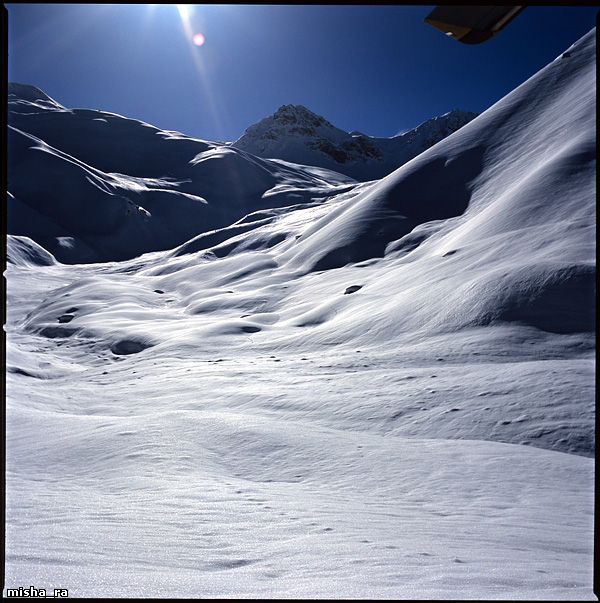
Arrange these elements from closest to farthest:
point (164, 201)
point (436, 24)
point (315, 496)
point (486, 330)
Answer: point (436, 24)
point (315, 496)
point (486, 330)
point (164, 201)

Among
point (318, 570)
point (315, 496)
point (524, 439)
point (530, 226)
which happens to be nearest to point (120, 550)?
point (318, 570)

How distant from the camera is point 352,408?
5.81 m

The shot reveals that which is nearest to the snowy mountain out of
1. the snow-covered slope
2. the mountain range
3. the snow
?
the snow-covered slope

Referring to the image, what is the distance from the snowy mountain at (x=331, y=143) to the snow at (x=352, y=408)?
270ft

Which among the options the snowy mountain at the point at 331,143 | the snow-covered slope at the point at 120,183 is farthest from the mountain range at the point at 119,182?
the snowy mountain at the point at 331,143

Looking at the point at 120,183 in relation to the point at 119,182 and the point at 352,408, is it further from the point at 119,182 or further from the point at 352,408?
the point at 352,408

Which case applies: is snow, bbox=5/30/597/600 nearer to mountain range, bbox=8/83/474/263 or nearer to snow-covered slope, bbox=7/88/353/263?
snow-covered slope, bbox=7/88/353/263

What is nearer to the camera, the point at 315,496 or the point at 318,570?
the point at 318,570

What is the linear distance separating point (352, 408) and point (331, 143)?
12371 centimetres

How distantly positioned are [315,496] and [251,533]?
3.06 feet

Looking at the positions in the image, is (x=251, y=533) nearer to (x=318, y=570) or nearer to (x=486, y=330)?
(x=318, y=570)

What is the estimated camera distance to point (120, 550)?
2.29 m

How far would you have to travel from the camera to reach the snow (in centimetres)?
227

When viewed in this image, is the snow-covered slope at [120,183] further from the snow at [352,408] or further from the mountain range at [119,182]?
the snow at [352,408]
